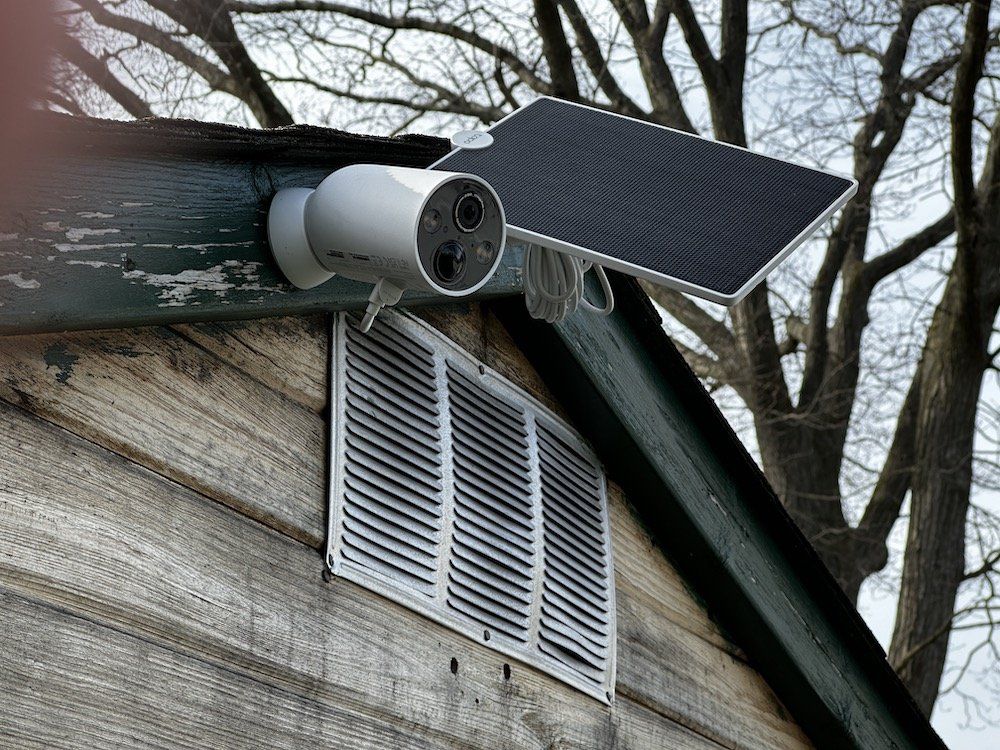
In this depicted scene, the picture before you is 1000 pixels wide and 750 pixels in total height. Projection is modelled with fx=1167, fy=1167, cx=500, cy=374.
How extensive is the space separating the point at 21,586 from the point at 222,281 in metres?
0.44

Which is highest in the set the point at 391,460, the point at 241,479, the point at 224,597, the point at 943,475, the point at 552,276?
the point at 943,475

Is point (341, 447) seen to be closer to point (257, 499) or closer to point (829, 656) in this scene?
point (257, 499)

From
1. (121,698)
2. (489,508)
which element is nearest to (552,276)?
(489,508)

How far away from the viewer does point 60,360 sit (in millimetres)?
1298

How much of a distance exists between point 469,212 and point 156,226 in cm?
36

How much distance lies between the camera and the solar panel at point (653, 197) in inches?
57.9

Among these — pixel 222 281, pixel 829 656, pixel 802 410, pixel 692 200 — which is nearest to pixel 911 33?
pixel 802 410

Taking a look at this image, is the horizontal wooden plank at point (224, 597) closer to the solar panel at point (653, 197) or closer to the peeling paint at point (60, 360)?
the peeling paint at point (60, 360)

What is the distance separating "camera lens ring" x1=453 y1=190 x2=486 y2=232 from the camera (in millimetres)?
1362

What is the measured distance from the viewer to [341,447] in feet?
5.49

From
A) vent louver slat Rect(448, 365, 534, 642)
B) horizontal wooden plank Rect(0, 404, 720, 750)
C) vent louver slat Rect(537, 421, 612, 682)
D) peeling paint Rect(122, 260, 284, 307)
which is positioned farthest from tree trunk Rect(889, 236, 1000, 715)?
peeling paint Rect(122, 260, 284, 307)

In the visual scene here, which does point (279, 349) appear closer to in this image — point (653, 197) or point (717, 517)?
point (653, 197)

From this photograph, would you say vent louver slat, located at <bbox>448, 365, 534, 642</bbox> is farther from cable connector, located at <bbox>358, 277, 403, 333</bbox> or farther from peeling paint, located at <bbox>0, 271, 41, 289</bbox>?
peeling paint, located at <bbox>0, 271, 41, 289</bbox>

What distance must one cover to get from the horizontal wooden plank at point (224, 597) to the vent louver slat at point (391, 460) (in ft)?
0.24
